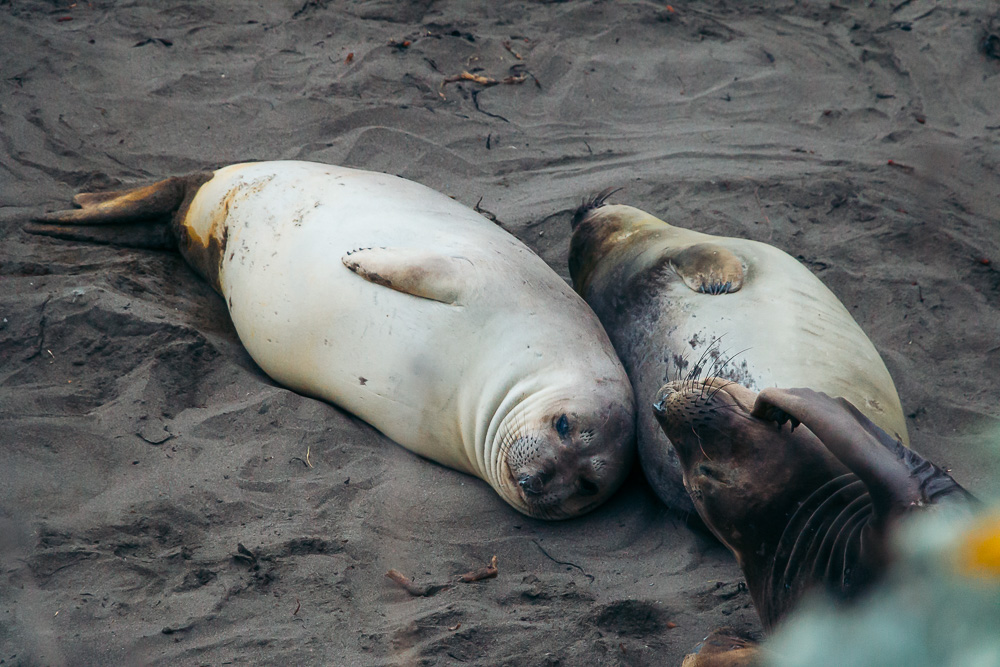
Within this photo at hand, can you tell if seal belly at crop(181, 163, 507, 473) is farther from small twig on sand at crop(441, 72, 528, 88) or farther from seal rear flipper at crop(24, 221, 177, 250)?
small twig on sand at crop(441, 72, 528, 88)

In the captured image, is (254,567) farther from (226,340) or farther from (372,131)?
(372,131)

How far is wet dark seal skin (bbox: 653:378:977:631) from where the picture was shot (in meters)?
2.11

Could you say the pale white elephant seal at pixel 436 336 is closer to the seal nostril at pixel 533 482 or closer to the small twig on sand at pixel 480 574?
the seal nostril at pixel 533 482

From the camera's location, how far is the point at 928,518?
1.89 meters

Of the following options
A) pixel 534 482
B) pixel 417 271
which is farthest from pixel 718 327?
pixel 417 271

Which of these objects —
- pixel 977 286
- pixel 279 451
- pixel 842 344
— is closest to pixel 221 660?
pixel 279 451

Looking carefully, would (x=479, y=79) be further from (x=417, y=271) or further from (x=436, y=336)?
(x=436, y=336)

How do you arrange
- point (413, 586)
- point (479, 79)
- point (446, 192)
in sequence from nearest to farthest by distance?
1. point (413, 586)
2. point (446, 192)
3. point (479, 79)

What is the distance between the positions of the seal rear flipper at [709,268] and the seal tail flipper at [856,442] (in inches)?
50.5

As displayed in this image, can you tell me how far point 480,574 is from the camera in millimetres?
2996

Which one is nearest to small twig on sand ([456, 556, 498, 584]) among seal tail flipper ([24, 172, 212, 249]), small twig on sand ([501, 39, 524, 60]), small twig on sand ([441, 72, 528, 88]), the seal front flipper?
the seal front flipper

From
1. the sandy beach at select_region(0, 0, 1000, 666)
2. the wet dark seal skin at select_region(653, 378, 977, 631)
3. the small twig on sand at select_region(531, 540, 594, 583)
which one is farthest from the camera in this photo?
the small twig on sand at select_region(531, 540, 594, 583)

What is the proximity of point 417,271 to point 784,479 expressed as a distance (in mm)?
1671

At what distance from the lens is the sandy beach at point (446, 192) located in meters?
2.77
